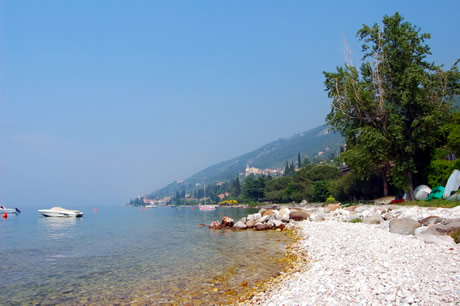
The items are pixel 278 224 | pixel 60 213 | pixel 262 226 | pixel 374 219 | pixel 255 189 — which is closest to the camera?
pixel 374 219

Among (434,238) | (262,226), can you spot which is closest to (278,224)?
(262,226)

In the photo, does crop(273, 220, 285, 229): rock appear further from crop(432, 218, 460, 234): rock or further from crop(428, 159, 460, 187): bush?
crop(428, 159, 460, 187): bush

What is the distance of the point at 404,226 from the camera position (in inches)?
599

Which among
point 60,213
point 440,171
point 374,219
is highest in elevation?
point 440,171

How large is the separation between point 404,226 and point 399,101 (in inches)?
727

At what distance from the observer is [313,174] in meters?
93.2

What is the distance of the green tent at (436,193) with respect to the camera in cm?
2707

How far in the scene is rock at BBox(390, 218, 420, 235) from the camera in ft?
49.1

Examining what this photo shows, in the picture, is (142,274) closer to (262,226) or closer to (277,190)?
(262,226)

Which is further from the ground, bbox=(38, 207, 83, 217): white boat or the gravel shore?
bbox=(38, 207, 83, 217): white boat

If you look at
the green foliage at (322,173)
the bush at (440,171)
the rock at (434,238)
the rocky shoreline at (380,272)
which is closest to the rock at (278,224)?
the rocky shoreline at (380,272)

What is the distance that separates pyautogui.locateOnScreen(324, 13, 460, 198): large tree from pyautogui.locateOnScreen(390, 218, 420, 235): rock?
1454 centimetres

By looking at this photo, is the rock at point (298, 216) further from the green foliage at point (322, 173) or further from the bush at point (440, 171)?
the green foliage at point (322, 173)

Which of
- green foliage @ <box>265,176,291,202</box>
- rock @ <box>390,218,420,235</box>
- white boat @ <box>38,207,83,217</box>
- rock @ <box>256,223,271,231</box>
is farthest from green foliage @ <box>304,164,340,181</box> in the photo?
rock @ <box>390,218,420,235</box>
